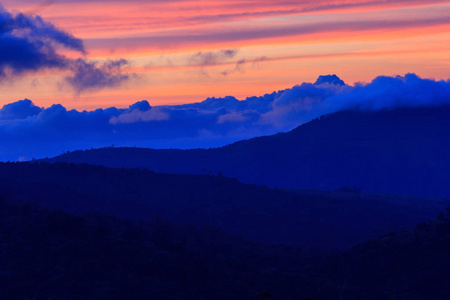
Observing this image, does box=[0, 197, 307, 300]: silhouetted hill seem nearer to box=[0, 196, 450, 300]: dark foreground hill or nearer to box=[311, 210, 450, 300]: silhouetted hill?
box=[0, 196, 450, 300]: dark foreground hill

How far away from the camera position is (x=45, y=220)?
124125 millimetres

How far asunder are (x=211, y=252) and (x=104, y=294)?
32694 mm

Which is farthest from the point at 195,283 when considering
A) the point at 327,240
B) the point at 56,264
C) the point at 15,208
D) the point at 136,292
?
the point at 327,240

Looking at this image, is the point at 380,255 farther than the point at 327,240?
No

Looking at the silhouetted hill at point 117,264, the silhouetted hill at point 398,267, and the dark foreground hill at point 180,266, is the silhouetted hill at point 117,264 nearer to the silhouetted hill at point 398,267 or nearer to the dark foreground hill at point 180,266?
the dark foreground hill at point 180,266

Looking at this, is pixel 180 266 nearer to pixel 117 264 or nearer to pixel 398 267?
pixel 117 264

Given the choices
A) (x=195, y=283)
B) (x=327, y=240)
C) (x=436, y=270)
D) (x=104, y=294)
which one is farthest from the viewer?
(x=327, y=240)

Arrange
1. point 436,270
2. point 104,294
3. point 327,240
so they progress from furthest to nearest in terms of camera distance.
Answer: point 327,240
point 436,270
point 104,294

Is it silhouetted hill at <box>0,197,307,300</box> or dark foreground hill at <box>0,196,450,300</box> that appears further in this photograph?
dark foreground hill at <box>0,196,450,300</box>

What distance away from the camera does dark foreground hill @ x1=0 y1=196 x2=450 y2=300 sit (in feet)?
331

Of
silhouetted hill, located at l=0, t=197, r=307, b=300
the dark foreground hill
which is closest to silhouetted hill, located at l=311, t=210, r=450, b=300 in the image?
the dark foreground hill

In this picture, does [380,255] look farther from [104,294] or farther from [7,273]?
[7,273]

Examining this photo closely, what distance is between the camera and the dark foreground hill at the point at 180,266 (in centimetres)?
10100

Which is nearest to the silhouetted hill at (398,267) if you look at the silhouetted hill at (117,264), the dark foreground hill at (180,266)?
the dark foreground hill at (180,266)
